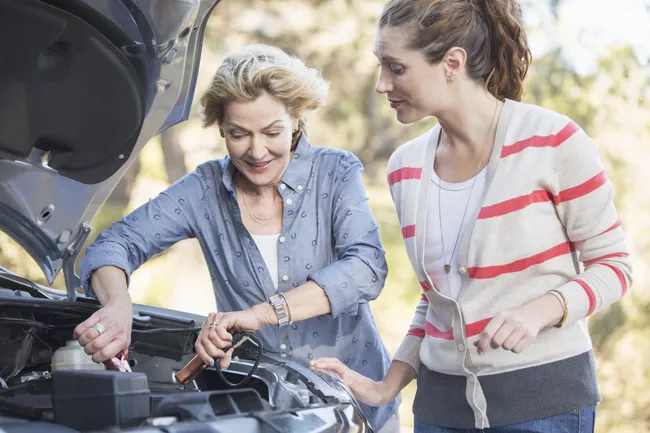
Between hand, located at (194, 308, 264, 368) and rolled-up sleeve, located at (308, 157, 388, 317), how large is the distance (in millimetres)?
208

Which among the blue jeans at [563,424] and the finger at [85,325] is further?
the finger at [85,325]

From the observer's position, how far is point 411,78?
190 cm

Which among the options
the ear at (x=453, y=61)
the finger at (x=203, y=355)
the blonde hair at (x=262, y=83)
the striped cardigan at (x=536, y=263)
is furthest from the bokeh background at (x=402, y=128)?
the striped cardigan at (x=536, y=263)

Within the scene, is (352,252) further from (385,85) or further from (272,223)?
(385,85)

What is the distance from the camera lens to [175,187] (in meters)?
2.41

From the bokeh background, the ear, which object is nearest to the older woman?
the ear

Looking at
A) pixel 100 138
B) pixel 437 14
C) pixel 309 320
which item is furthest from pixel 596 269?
pixel 100 138

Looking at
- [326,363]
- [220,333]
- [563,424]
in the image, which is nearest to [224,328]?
[220,333]

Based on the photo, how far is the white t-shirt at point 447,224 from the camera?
74.5 inches

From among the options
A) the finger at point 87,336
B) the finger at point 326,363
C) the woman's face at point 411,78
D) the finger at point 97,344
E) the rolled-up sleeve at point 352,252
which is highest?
the woman's face at point 411,78

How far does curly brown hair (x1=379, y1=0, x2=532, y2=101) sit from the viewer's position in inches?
74.6

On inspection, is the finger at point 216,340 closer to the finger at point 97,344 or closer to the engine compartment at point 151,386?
the engine compartment at point 151,386

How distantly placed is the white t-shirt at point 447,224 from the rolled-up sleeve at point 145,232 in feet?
2.34

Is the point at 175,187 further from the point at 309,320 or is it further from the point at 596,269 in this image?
the point at 596,269
